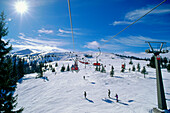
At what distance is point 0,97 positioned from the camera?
6.31 m

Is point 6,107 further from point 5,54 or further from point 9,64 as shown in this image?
point 5,54

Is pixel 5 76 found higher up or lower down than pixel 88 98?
higher up

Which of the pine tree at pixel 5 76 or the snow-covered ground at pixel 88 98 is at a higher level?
the pine tree at pixel 5 76

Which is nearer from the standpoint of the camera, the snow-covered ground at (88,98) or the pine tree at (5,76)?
the pine tree at (5,76)

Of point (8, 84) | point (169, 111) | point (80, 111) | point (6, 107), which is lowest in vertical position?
point (80, 111)

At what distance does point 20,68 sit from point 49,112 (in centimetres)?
5566

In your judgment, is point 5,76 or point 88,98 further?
point 88,98

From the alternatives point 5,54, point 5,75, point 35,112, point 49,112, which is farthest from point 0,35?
point 35,112

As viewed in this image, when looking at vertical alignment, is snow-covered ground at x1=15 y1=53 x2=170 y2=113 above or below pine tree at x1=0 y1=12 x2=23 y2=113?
below

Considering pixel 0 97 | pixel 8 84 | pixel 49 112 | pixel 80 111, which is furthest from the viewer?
pixel 49 112

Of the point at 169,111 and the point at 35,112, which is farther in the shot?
the point at 35,112

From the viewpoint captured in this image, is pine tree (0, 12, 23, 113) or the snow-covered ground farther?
the snow-covered ground

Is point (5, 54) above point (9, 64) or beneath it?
above

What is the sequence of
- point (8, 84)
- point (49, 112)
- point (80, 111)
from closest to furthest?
point (8, 84), point (80, 111), point (49, 112)
